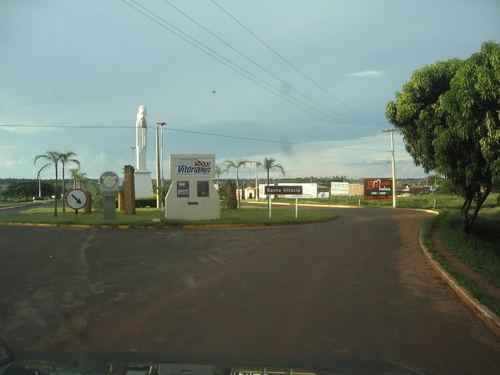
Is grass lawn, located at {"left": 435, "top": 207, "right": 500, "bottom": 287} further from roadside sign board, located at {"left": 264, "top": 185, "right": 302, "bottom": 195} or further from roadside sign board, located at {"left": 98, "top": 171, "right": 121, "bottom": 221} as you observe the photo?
roadside sign board, located at {"left": 98, "top": 171, "right": 121, "bottom": 221}

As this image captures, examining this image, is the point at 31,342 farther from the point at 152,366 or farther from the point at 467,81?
the point at 467,81

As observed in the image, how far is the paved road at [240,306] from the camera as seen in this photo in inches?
235

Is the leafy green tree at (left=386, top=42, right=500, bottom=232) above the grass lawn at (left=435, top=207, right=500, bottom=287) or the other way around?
above

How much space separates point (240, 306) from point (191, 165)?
58.0ft

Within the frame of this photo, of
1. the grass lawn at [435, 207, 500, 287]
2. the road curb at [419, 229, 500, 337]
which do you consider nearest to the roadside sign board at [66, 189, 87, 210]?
the grass lawn at [435, 207, 500, 287]

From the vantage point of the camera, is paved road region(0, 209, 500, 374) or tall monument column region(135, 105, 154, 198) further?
tall monument column region(135, 105, 154, 198)

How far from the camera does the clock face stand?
24.5 metres

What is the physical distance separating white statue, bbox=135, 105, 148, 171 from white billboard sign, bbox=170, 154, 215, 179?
27.6m

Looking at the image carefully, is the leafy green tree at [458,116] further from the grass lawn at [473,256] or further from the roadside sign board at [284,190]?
the roadside sign board at [284,190]

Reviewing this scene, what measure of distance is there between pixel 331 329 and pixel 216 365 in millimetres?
3264

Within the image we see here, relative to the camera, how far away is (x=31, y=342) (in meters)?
6.35

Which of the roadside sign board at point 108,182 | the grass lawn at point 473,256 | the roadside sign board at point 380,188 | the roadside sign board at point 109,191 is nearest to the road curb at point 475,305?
the grass lawn at point 473,256

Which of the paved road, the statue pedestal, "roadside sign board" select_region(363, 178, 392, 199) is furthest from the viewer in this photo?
the statue pedestal

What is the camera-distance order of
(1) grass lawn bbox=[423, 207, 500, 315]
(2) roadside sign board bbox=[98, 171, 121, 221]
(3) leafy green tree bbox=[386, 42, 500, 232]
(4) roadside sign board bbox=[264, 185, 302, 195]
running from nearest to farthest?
(1) grass lawn bbox=[423, 207, 500, 315]
(3) leafy green tree bbox=[386, 42, 500, 232]
(2) roadside sign board bbox=[98, 171, 121, 221]
(4) roadside sign board bbox=[264, 185, 302, 195]
